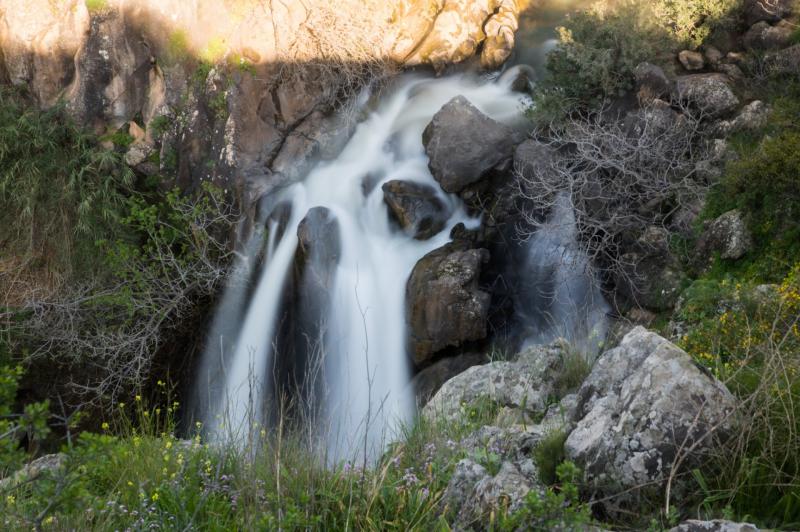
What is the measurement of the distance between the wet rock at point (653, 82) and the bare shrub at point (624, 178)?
0.77ft

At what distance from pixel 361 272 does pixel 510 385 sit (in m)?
3.65

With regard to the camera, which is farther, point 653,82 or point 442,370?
point 653,82

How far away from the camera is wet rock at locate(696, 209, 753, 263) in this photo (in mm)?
5863

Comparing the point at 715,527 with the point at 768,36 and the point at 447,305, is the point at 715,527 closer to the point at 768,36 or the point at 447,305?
the point at 447,305

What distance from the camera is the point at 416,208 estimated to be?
8.30m

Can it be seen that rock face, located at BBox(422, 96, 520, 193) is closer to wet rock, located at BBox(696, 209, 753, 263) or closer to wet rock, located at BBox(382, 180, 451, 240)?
wet rock, located at BBox(382, 180, 451, 240)

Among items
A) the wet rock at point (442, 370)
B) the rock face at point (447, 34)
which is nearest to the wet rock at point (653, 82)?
the rock face at point (447, 34)

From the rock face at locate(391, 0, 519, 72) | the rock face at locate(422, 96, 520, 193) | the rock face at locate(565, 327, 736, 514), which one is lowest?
the rock face at locate(565, 327, 736, 514)

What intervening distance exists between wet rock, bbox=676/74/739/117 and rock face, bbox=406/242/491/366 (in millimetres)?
2991

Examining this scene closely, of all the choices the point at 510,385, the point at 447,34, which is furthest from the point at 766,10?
the point at 510,385

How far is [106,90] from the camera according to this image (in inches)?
391

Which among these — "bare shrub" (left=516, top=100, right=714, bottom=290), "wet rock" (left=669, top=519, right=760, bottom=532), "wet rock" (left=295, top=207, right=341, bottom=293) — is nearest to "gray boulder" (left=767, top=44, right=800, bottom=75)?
"bare shrub" (left=516, top=100, right=714, bottom=290)

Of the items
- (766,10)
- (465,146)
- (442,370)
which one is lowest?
(442,370)

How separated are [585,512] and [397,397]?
16.8ft
